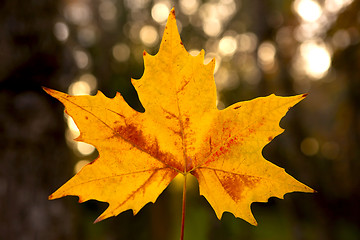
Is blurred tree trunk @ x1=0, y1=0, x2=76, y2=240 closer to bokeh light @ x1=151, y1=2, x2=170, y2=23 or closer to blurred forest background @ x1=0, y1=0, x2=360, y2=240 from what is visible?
blurred forest background @ x1=0, y1=0, x2=360, y2=240

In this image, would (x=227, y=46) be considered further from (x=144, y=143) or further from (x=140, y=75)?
(x=144, y=143)

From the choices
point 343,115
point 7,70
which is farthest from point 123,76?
point 7,70

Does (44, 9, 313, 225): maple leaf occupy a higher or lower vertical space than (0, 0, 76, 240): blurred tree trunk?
lower

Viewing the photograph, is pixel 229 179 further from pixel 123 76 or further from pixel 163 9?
pixel 163 9

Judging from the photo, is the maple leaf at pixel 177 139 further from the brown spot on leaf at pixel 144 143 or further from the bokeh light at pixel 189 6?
the bokeh light at pixel 189 6

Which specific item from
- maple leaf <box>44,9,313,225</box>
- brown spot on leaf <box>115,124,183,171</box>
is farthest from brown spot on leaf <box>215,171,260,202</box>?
brown spot on leaf <box>115,124,183,171</box>

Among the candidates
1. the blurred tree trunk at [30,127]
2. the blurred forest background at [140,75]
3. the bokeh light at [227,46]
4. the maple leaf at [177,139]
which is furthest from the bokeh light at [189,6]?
the maple leaf at [177,139]
